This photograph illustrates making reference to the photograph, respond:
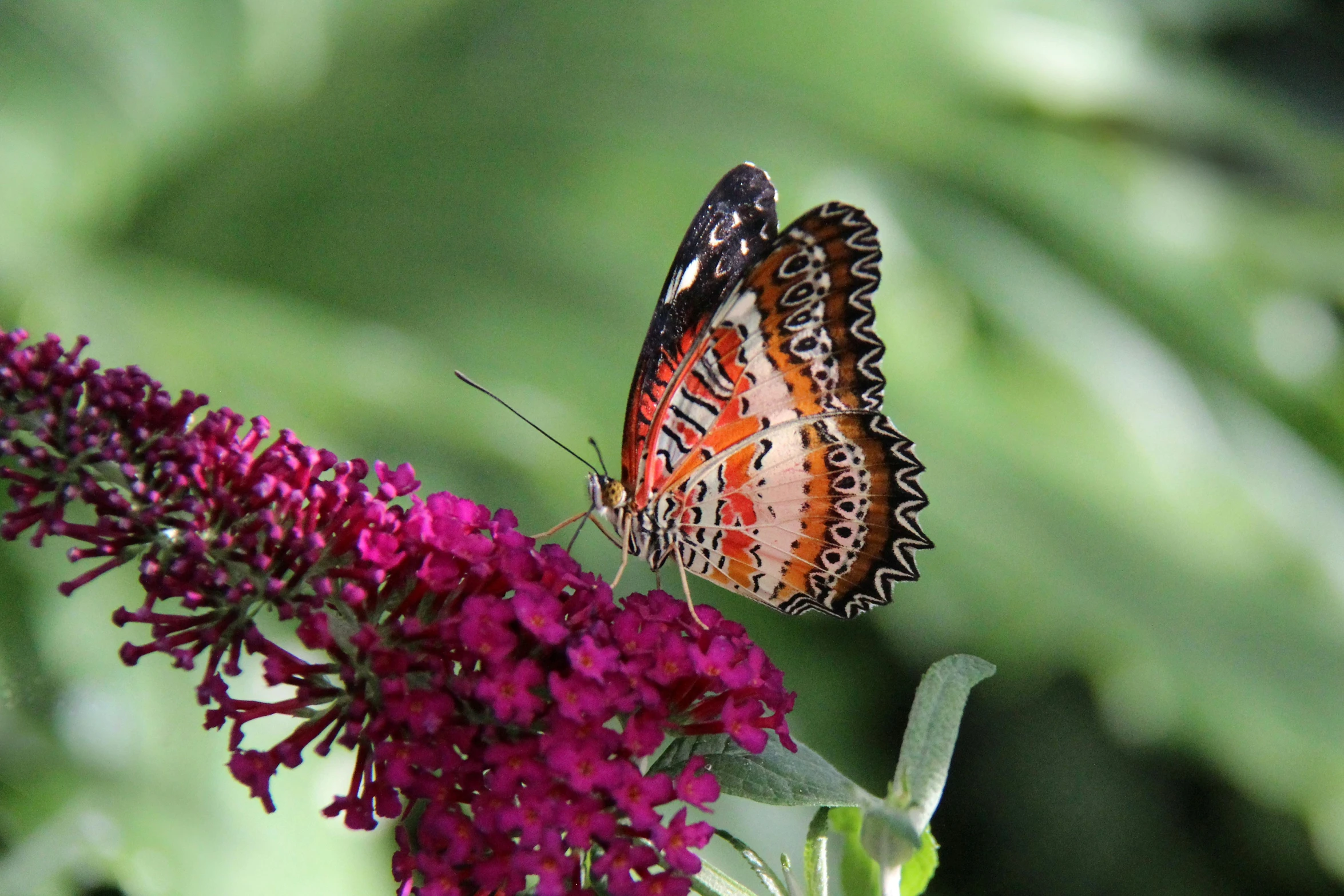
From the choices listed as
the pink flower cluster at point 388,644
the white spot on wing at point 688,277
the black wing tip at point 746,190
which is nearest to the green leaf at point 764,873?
the pink flower cluster at point 388,644

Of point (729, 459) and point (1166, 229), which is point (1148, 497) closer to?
point (1166, 229)

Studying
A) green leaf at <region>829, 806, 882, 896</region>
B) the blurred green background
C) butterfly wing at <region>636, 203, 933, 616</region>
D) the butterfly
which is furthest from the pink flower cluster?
the blurred green background

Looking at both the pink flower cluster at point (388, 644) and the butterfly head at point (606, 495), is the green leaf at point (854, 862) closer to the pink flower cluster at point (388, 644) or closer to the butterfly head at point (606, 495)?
the pink flower cluster at point (388, 644)

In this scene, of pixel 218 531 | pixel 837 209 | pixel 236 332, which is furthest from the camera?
pixel 236 332

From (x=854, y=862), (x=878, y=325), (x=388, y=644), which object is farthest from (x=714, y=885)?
(x=878, y=325)

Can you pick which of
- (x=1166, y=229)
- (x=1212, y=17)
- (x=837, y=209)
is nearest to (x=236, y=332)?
(x=837, y=209)

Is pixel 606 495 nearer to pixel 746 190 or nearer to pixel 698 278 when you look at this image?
pixel 698 278

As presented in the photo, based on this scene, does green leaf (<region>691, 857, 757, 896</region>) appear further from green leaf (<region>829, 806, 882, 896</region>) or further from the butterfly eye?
the butterfly eye
